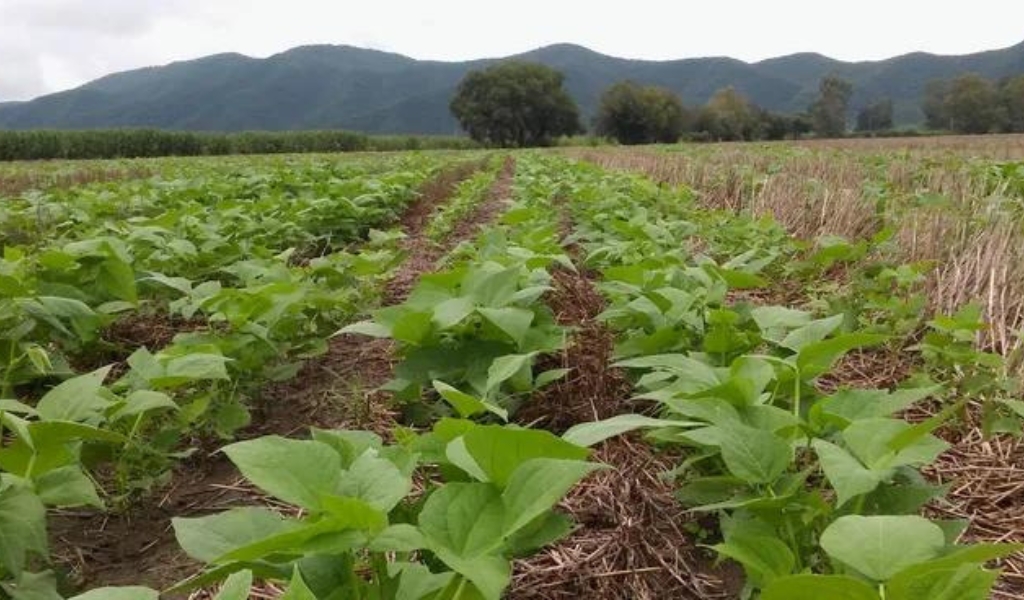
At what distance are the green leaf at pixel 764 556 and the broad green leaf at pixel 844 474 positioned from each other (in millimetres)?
118

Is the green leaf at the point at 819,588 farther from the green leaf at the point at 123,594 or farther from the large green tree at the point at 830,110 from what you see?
the large green tree at the point at 830,110

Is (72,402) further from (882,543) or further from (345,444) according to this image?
(882,543)

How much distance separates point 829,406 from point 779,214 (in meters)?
5.51

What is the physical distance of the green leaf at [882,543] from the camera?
1078 millimetres

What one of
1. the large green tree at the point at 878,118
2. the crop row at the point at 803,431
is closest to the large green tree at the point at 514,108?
the large green tree at the point at 878,118

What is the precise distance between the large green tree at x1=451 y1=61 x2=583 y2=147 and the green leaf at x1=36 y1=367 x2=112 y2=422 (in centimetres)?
7168

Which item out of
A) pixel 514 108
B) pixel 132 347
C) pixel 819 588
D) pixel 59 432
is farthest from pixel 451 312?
pixel 514 108

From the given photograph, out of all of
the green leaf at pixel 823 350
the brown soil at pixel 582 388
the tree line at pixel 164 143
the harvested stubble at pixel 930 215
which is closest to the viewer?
the green leaf at pixel 823 350

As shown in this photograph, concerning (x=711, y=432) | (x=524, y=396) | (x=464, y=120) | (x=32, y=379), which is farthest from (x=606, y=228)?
(x=464, y=120)

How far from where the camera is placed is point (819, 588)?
1.01m

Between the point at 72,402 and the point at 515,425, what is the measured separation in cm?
94

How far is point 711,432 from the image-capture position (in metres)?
1.46

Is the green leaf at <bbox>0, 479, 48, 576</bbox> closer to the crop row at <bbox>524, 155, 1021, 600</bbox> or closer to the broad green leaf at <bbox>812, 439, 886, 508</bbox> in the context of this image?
the crop row at <bbox>524, 155, 1021, 600</bbox>

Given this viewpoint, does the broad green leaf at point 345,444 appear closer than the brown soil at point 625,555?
Yes
